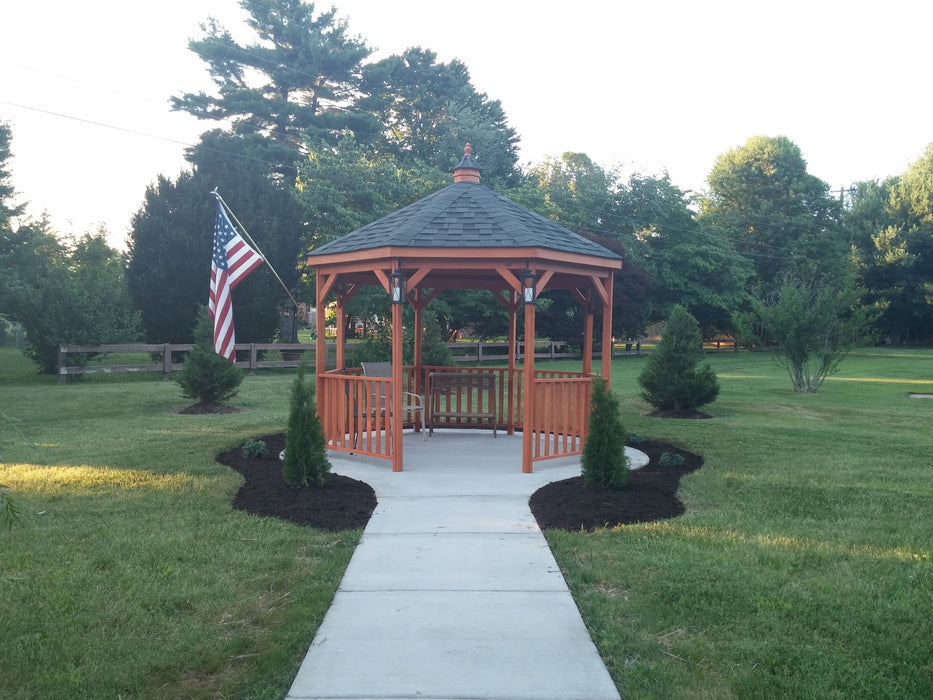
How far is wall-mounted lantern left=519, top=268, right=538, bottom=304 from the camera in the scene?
288 inches

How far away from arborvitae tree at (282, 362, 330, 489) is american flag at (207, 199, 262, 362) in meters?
2.96

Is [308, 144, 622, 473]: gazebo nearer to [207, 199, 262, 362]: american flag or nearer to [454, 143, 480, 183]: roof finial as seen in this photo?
[454, 143, 480, 183]: roof finial

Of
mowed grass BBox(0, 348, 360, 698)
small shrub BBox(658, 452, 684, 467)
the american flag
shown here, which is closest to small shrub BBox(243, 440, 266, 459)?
mowed grass BBox(0, 348, 360, 698)

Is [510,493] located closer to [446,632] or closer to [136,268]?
[446,632]

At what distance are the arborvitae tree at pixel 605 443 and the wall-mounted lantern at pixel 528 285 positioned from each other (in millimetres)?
1259

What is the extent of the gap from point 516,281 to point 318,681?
4954 millimetres

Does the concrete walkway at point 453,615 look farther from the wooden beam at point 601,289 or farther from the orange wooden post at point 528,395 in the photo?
the wooden beam at point 601,289

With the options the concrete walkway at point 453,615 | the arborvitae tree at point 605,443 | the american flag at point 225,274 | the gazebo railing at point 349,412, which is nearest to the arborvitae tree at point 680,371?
the gazebo railing at point 349,412

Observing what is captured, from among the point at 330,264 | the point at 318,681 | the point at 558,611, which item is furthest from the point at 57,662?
A: the point at 330,264

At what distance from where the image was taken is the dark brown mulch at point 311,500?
574 centimetres

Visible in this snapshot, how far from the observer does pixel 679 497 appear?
659 centimetres

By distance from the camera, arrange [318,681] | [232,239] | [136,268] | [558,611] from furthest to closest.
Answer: [136,268]
[232,239]
[558,611]
[318,681]

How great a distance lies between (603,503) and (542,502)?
534 millimetres

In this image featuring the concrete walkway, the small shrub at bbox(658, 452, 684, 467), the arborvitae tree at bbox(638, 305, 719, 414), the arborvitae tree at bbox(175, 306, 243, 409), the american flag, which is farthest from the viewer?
the arborvitae tree at bbox(175, 306, 243, 409)
